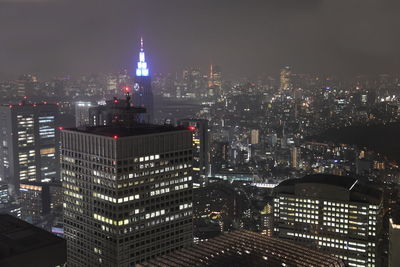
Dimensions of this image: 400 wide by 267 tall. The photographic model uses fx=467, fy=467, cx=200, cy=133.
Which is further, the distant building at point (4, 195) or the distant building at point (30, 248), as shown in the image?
the distant building at point (4, 195)

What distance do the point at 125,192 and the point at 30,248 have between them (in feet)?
10.0

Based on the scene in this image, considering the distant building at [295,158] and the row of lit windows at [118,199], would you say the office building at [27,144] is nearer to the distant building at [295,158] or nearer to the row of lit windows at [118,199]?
the distant building at [295,158]

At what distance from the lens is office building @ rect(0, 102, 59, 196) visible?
121 feet

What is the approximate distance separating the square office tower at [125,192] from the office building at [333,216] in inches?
379

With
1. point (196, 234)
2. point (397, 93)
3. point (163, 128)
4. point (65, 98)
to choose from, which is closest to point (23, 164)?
point (65, 98)

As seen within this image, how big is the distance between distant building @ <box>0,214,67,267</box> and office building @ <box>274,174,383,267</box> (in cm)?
1342

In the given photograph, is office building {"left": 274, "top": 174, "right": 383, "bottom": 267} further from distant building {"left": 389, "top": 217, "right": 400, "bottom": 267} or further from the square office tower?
the square office tower

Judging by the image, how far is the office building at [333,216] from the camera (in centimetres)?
2219

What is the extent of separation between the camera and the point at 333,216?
75.4 feet

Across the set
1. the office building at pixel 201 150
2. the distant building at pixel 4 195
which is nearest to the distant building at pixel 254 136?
the office building at pixel 201 150

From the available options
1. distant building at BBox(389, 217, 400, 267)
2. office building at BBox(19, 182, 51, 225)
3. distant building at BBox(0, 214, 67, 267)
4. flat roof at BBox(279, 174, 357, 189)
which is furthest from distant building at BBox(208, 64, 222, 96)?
distant building at BBox(0, 214, 67, 267)

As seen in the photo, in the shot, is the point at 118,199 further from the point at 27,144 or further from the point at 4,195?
the point at 27,144

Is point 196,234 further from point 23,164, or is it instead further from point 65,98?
Answer: point 65,98

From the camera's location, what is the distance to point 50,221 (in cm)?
2866
